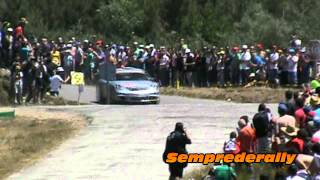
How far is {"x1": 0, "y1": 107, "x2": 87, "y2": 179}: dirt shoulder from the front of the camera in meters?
21.0

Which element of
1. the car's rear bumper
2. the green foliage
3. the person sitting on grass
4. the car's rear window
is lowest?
the person sitting on grass

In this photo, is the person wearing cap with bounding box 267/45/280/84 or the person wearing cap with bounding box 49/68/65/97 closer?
the person wearing cap with bounding box 49/68/65/97

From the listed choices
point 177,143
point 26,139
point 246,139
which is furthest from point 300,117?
point 26,139

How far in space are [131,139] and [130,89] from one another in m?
9.83

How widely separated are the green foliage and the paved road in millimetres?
32663

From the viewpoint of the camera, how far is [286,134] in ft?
54.4

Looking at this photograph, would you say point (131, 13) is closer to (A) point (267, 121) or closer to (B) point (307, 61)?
(B) point (307, 61)

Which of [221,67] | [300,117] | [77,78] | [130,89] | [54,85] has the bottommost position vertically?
[300,117]

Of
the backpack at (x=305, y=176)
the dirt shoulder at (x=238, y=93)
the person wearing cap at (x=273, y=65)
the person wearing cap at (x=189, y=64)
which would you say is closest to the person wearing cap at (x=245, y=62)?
the dirt shoulder at (x=238, y=93)

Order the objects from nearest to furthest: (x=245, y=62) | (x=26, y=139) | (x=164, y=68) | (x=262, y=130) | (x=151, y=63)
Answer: (x=262, y=130) → (x=26, y=139) → (x=245, y=62) → (x=164, y=68) → (x=151, y=63)

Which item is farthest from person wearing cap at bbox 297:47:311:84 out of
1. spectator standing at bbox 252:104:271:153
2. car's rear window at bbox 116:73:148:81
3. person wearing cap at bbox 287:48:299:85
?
spectator standing at bbox 252:104:271:153

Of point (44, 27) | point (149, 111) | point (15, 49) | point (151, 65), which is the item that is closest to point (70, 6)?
point (44, 27)

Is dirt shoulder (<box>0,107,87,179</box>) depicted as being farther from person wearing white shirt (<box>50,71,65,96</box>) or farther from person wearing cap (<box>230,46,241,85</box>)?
person wearing cap (<box>230,46,241,85</box>)

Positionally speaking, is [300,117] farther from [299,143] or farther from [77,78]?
[77,78]
